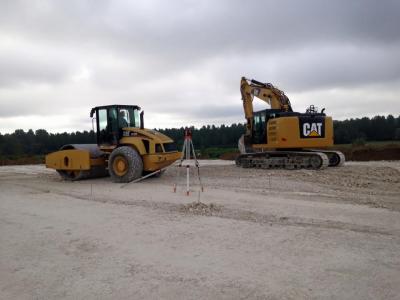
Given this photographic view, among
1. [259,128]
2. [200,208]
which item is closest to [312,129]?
[259,128]

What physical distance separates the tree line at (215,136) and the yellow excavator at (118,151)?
23865mm

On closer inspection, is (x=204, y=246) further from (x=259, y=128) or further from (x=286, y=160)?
(x=259, y=128)

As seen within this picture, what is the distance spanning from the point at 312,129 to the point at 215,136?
4138 centimetres

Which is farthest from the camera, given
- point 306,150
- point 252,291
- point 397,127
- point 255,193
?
point 397,127

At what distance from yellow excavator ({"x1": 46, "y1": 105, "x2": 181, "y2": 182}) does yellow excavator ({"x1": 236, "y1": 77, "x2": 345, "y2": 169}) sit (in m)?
4.34

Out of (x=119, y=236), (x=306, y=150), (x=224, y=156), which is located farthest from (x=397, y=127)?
(x=119, y=236)

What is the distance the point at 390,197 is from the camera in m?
10.3

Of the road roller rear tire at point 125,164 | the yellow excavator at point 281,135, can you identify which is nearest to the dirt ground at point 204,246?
the road roller rear tire at point 125,164

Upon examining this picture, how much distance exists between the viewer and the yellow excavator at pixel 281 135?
1706 centimetres

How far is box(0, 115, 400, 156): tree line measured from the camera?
47.0 meters

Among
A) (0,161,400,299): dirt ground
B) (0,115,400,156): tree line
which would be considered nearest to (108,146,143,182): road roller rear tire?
(0,161,400,299): dirt ground

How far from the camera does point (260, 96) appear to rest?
65.7 ft

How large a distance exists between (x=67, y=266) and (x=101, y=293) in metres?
1.09

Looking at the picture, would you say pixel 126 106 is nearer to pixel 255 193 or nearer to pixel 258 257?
pixel 255 193
